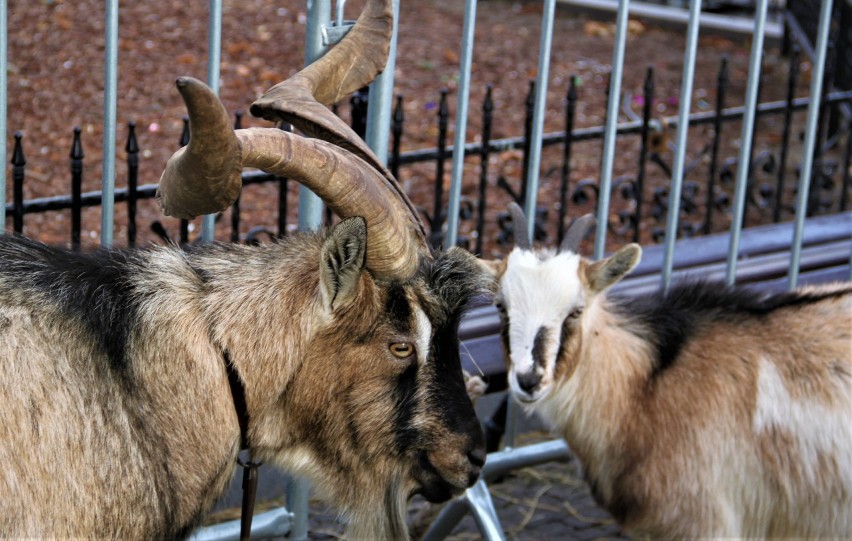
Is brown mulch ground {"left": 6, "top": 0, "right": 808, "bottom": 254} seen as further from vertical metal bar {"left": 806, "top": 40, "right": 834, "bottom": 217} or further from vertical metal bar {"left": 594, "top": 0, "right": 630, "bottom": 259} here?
vertical metal bar {"left": 594, "top": 0, "right": 630, "bottom": 259}

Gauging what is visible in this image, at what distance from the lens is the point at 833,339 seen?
13.7 feet

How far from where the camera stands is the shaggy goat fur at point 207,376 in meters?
2.61

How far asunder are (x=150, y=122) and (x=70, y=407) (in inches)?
206

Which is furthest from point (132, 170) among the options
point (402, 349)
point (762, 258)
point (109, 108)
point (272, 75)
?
point (272, 75)

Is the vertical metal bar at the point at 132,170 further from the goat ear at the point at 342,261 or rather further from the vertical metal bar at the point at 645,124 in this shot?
the vertical metal bar at the point at 645,124

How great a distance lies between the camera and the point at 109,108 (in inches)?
136

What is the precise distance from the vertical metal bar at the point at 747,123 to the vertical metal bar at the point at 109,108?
2286mm

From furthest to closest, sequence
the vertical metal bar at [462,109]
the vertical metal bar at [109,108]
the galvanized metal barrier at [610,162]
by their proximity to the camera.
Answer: the galvanized metal barrier at [610,162] → the vertical metal bar at [462,109] → the vertical metal bar at [109,108]

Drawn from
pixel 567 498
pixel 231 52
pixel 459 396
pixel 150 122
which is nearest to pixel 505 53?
pixel 231 52

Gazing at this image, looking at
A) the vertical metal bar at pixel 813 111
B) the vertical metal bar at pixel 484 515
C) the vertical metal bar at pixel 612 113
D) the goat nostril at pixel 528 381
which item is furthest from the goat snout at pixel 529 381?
the vertical metal bar at pixel 813 111

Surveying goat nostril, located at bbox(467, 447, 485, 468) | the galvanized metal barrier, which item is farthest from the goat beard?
the galvanized metal barrier

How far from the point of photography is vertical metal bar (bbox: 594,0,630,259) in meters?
4.18

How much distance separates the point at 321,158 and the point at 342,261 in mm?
239

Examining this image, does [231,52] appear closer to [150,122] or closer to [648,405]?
[150,122]
